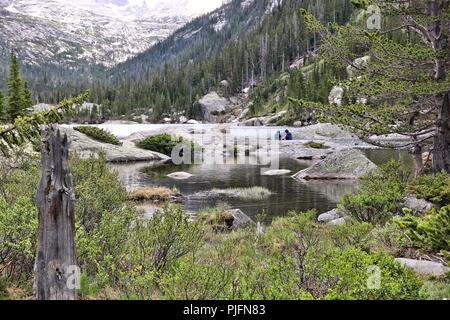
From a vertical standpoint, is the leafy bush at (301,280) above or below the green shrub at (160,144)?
below

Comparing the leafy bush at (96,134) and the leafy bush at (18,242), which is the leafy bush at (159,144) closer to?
the leafy bush at (96,134)

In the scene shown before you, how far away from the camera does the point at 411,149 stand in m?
17.0

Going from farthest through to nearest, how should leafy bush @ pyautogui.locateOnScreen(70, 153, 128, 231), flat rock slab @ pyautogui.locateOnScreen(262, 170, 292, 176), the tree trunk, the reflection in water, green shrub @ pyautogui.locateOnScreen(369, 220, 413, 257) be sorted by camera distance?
flat rock slab @ pyautogui.locateOnScreen(262, 170, 292, 176) → the reflection in water → the tree trunk → leafy bush @ pyautogui.locateOnScreen(70, 153, 128, 231) → green shrub @ pyautogui.locateOnScreen(369, 220, 413, 257)

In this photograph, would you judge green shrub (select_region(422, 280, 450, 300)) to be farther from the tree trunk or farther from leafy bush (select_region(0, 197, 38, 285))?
the tree trunk

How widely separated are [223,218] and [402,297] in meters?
10.4

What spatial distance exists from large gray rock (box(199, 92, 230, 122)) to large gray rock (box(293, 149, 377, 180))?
9912 cm

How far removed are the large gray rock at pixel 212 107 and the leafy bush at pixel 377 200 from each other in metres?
114

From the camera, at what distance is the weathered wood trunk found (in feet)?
18.6

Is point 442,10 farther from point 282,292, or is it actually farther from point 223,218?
point 282,292

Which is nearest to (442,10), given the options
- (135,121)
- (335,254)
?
(335,254)

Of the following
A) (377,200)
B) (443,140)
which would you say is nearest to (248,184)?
(443,140)

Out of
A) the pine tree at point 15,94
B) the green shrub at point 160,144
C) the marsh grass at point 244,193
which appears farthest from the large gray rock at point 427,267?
the green shrub at point 160,144

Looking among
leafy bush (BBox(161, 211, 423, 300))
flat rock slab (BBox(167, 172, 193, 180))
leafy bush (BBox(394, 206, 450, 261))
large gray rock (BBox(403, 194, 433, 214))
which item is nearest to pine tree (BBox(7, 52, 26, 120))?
flat rock slab (BBox(167, 172, 193, 180))

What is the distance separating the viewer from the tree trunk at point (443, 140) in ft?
46.4
